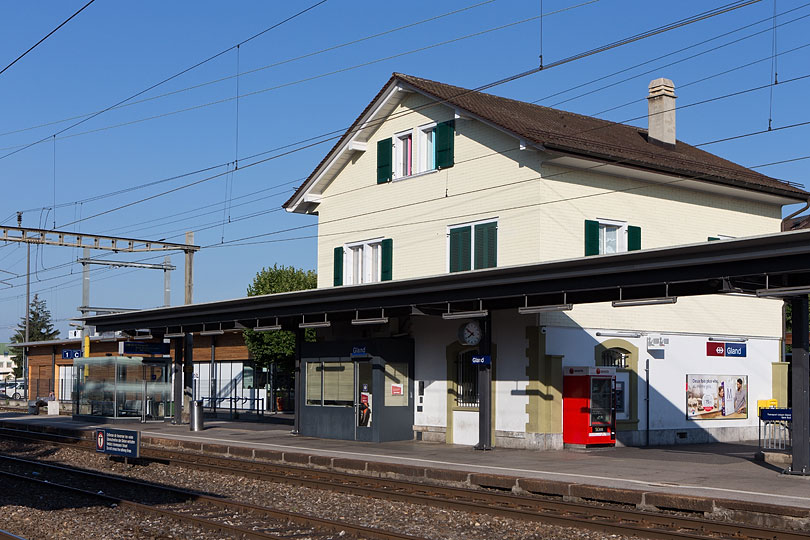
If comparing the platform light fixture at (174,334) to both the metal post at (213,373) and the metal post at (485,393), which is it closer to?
the metal post at (213,373)

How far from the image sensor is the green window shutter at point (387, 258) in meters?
28.1

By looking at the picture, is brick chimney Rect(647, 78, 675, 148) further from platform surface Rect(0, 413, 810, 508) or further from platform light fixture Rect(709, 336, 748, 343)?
platform surface Rect(0, 413, 810, 508)

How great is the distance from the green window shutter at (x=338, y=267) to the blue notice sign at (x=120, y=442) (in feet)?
34.5

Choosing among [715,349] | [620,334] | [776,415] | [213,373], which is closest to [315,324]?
[620,334]

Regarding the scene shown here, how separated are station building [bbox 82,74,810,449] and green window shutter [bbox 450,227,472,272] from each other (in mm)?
49

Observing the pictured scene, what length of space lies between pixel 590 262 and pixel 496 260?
21.2 feet

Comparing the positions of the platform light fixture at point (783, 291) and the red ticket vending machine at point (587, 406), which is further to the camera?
the red ticket vending machine at point (587, 406)

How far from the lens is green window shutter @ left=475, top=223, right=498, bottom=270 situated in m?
24.8

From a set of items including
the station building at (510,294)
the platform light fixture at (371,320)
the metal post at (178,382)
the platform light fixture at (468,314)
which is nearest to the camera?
the platform light fixture at (468,314)

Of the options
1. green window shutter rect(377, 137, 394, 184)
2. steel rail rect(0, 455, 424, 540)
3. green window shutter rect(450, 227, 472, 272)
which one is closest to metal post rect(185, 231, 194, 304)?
green window shutter rect(377, 137, 394, 184)

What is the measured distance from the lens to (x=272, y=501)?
15.5 m

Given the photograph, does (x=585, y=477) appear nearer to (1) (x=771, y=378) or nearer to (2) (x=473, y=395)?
(2) (x=473, y=395)

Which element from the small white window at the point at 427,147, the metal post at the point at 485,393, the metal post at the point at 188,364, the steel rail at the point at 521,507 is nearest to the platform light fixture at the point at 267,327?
the metal post at the point at 188,364

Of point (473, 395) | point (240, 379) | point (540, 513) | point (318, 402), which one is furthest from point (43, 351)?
point (540, 513)
